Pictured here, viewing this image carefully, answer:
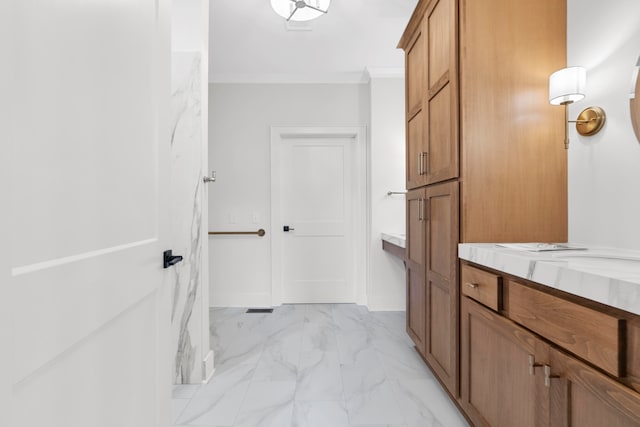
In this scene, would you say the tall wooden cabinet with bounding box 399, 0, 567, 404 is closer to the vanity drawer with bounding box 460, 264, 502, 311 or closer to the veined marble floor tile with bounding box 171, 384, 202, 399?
the vanity drawer with bounding box 460, 264, 502, 311

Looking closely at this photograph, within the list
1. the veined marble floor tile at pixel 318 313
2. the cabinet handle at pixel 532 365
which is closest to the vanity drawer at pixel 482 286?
the cabinet handle at pixel 532 365

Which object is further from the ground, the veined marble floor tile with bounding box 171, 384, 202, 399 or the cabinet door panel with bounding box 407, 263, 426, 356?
the cabinet door panel with bounding box 407, 263, 426, 356

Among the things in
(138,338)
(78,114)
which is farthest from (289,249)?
(78,114)

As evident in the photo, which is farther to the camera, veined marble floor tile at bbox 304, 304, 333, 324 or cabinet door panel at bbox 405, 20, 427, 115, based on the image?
veined marble floor tile at bbox 304, 304, 333, 324

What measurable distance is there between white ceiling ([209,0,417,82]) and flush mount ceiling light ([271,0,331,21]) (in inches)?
10.0

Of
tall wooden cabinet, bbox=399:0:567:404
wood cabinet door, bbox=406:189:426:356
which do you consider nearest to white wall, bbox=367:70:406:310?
wood cabinet door, bbox=406:189:426:356

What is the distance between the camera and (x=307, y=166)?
374 cm

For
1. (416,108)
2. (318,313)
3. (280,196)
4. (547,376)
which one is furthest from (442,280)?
(280,196)

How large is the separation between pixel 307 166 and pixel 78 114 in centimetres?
313

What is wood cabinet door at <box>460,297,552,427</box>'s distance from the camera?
1.06 metres

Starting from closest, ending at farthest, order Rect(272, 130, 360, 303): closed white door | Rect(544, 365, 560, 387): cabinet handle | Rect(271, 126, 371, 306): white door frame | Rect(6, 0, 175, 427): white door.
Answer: Rect(6, 0, 175, 427): white door < Rect(544, 365, 560, 387): cabinet handle < Rect(271, 126, 371, 306): white door frame < Rect(272, 130, 360, 303): closed white door

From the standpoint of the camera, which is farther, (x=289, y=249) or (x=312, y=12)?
(x=289, y=249)

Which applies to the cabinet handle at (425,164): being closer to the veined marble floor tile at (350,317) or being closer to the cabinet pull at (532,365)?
the cabinet pull at (532,365)

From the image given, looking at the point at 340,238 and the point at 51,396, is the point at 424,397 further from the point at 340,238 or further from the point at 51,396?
the point at 340,238
